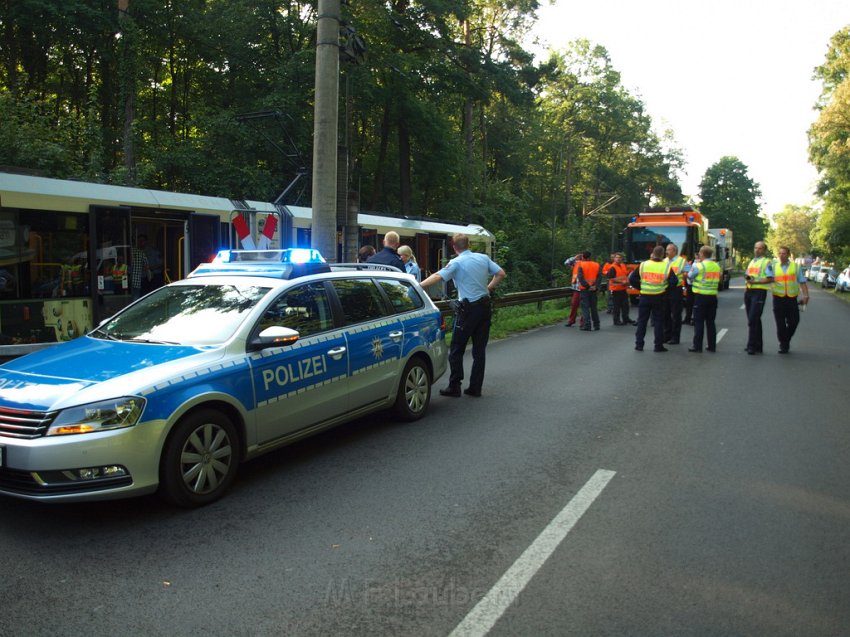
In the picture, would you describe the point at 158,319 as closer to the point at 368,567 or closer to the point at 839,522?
the point at 368,567

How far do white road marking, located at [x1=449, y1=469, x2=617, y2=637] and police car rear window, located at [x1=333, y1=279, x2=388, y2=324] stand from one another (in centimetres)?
248

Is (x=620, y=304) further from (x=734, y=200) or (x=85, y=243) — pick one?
(x=734, y=200)

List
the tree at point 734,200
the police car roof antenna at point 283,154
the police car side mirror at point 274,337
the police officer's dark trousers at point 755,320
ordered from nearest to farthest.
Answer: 1. the police car side mirror at point 274,337
2. the police officer's dark trousers at point 755,320
3. the police car roof antenna at point 283,154
4. the tree at point 734,200

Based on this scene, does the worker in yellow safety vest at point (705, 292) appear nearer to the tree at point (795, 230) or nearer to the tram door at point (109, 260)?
the tram door at point (109, 260)

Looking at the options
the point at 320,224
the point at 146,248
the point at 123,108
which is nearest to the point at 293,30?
the point at 123,108

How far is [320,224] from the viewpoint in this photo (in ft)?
32.2

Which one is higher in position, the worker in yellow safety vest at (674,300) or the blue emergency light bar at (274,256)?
the blue emergency light bar at (274,256)

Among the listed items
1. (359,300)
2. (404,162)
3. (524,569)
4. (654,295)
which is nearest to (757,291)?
(654,295)

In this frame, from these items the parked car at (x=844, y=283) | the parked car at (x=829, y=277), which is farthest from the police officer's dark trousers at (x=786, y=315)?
the parked car at (x=829, y=277)

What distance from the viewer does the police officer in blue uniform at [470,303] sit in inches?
319

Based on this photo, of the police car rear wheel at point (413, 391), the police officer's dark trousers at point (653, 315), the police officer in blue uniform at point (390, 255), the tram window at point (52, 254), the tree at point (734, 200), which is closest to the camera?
the police car rear wheel at point (413, 391)

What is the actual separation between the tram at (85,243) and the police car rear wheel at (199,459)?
615 centimetres

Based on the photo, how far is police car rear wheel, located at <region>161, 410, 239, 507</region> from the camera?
4.37 metres

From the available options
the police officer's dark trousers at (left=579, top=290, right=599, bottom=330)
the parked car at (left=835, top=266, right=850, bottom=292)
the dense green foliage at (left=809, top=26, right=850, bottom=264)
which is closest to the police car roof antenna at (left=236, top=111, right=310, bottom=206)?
the police officer's dark trousers at (left=579, top=290, right=599, bottom=330)
